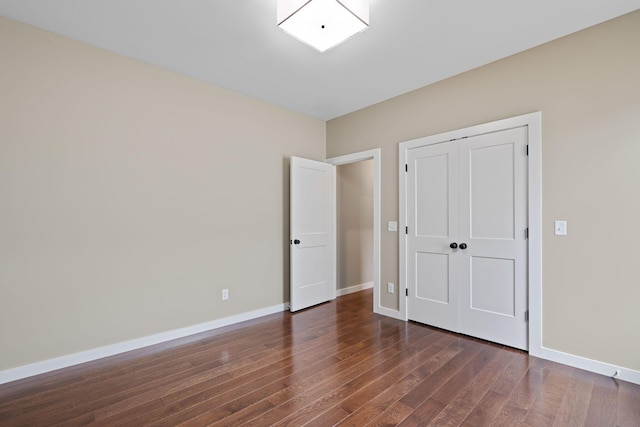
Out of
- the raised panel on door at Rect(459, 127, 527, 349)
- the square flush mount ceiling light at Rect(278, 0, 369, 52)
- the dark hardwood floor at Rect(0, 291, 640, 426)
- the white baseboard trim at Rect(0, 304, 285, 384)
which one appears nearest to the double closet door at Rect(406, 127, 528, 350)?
the raised panel on door at Rect(459, 127, 527, 349)

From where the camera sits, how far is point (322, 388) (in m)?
2.19

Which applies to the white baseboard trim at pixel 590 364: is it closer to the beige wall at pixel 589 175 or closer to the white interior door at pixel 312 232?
the beige wall at pixel 589 175

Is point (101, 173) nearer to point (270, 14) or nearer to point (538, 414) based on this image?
point (270, 14)

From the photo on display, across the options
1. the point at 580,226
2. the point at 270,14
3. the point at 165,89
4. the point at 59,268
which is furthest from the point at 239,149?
the point at 580,226

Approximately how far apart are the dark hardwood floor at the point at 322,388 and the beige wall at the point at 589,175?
0.40 metres

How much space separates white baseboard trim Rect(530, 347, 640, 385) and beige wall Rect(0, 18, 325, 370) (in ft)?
9.80

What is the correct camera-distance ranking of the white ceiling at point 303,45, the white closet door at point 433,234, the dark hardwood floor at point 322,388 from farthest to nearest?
the white closet door at point 433,234 < the white ceiling at point 303,45 < the dark hardwood floor at point 322,388

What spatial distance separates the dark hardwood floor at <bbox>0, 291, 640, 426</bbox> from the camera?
73.7 inches

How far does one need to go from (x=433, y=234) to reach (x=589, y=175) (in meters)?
1.45

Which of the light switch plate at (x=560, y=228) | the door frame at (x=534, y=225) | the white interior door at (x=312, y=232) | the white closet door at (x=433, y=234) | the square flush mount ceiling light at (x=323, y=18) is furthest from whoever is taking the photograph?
the white interior door at (x=312, y=232)

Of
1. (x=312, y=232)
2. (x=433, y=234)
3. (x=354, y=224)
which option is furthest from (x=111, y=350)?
(x=354, y=224)

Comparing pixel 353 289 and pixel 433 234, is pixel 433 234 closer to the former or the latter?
pixel 433 234

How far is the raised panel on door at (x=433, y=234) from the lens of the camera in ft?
10.8

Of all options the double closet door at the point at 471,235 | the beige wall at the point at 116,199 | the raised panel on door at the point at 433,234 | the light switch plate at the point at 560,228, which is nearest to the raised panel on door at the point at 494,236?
the double closet door at the point at 471,235
